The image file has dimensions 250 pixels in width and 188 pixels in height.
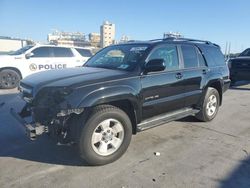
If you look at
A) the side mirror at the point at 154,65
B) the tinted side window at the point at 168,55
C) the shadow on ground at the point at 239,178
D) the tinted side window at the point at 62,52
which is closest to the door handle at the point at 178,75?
the tinted side window at the point at 168,55

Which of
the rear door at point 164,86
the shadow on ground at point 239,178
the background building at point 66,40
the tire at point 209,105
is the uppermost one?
the background building at point 66,40

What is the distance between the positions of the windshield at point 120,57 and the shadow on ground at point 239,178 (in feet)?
7.06

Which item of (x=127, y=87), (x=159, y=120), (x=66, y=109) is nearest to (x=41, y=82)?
(x=66, y=109)

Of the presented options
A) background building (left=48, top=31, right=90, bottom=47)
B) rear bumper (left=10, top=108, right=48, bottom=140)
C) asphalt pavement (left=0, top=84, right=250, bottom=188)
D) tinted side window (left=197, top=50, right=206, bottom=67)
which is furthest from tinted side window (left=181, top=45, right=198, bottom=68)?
background building (left=48, top=31, right=90, bottom=47)

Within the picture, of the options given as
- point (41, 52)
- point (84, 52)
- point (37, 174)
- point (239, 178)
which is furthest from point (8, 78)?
point (239, 178)

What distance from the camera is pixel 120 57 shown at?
16.3 feet

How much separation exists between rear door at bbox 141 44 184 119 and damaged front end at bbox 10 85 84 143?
1282 millimetres

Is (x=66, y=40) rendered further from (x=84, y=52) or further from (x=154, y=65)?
(x=154, y=65)

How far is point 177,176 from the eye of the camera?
363cm

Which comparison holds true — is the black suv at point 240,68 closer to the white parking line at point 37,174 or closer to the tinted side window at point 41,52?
the tinted side window at point 41,52

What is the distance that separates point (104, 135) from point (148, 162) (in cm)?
77

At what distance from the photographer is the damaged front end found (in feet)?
11.7

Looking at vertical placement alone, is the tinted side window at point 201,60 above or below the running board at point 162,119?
above

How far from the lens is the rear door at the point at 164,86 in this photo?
176 inches
